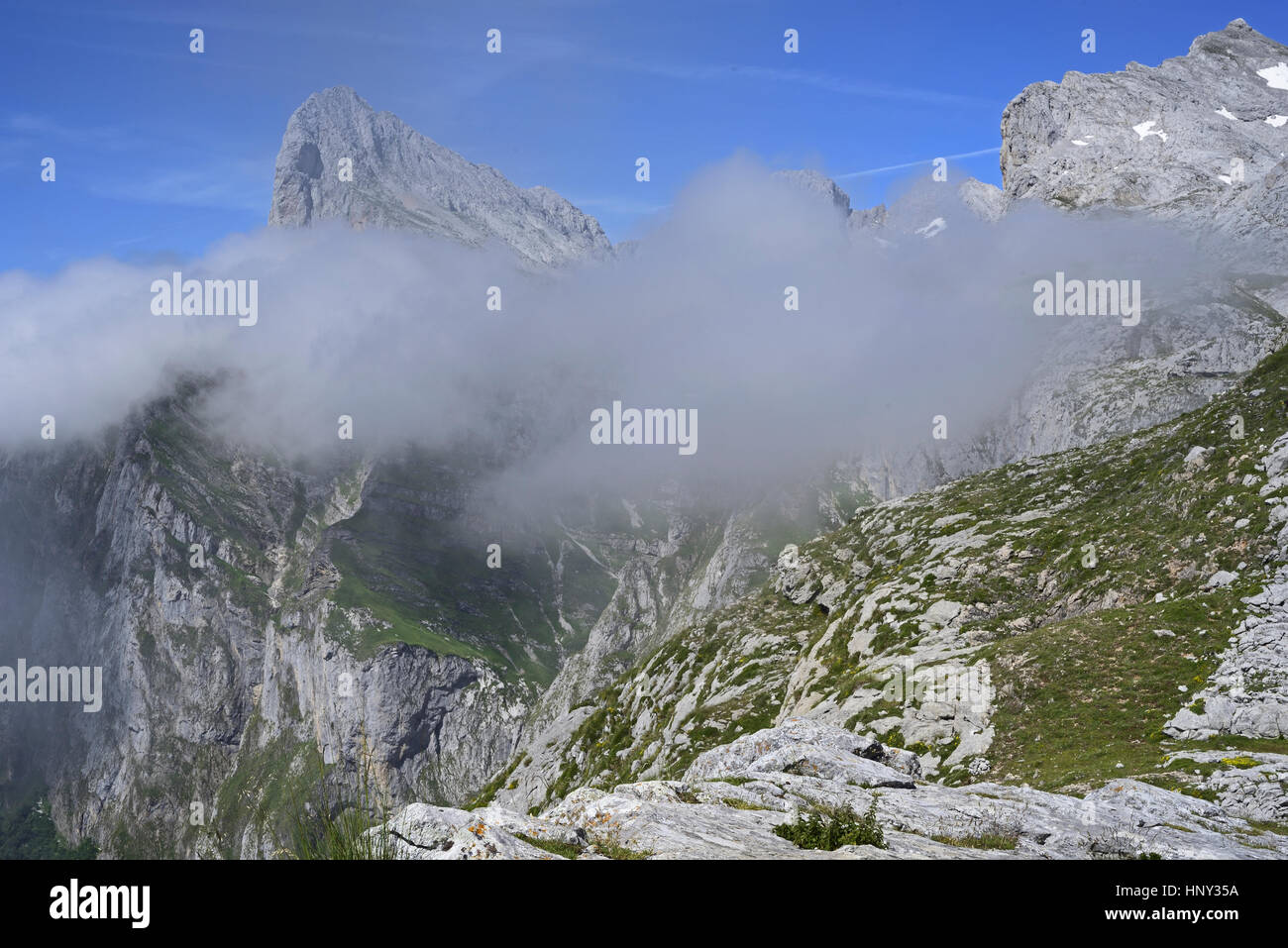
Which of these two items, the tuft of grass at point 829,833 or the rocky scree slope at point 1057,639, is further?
the rocky scree slope at point 1057,639

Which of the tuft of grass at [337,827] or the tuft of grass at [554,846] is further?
the tuft of grass at [554,846]

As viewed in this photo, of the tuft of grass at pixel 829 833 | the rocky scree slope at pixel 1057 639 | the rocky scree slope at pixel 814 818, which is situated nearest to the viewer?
the rocky scree slope at pixel 814 818

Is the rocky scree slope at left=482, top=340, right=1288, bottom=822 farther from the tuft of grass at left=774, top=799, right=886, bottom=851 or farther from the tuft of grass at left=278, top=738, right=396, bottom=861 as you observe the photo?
the tuft of grass at left=278, top=738, right=396, bottom=861

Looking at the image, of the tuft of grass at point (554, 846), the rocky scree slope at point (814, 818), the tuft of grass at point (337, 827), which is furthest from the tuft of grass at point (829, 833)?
the tuft of grass at point (337, 827)

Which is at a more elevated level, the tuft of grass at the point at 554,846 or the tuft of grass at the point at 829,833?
the tuft of grass at the point at 554,846

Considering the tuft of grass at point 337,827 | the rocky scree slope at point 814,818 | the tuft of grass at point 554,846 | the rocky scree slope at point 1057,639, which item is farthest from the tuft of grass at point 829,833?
the rocky scree slope at point 1057,639

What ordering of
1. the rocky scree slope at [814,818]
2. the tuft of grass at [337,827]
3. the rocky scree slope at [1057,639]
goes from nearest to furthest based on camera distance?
the tuft of grass at [337,827], the rocky scree slope at [814,818], the rocky scree slope at [1057,639]

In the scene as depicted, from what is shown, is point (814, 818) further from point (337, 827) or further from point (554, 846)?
point (337, 827)

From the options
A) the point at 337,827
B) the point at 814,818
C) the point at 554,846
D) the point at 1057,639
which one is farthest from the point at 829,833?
the point at 1057,639

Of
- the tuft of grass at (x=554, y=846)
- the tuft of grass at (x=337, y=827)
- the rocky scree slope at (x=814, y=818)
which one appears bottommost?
the rocky scree slope at (x=814, y=818)

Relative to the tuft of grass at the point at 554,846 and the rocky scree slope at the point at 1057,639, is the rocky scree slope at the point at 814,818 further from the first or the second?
the rocky scree slope at the point at 1057,639

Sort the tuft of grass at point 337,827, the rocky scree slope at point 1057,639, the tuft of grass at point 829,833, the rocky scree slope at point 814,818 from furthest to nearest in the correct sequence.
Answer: the rocky scree slope at point 1057,639 → the tuft of grass at point 829,833 → the rocky scree slope at point 814,818 → the tuft of grass at point 337,827

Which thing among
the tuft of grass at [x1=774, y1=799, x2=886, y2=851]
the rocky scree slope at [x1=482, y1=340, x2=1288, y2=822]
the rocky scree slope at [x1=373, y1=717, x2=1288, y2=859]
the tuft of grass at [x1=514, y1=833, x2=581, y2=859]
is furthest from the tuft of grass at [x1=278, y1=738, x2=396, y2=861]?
the rocky scree slope at [x1=482, y1=340, x2=1288, y2=822]
